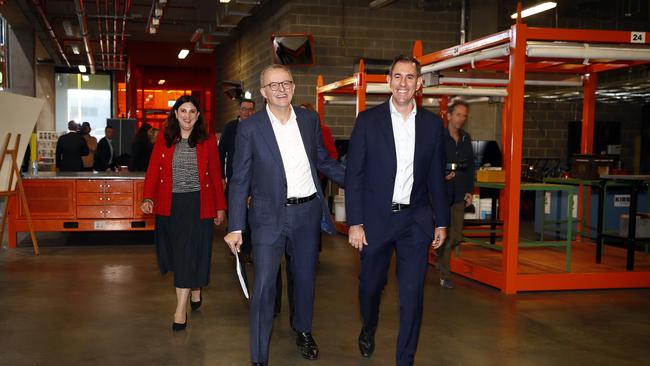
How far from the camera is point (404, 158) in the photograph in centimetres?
352

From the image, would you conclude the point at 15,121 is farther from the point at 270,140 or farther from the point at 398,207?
the point at 398,207

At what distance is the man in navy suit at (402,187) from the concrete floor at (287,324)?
660 mm

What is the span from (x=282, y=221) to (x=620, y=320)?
9.57ft

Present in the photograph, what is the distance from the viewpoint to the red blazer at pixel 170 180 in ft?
14.5

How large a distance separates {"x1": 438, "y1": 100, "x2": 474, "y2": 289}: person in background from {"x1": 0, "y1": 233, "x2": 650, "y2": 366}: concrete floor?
28 centimetres

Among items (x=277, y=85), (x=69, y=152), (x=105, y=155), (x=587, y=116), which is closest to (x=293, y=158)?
(x=277, y=85)

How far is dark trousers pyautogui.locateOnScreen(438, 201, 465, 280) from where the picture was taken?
6.09 m

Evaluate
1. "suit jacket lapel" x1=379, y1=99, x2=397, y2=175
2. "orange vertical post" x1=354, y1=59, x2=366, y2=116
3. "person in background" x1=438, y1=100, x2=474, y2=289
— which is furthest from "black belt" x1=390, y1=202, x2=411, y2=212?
"orange vertical post" x1=354, y1=59, x2=366, y2=116

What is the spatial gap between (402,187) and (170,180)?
1647 mm

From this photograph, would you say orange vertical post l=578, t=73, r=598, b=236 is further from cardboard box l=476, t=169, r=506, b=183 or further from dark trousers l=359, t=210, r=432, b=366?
dark trousers l=359, t=210, r=432, b=366

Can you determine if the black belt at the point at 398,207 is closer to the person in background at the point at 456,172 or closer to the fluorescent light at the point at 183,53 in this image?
the person in background at the point at 456,172

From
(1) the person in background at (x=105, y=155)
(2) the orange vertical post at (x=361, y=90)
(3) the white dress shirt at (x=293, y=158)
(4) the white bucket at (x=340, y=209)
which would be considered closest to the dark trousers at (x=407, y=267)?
(3) the white dress shirt at (x=293, y=158)

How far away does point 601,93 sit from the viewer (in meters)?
12.7

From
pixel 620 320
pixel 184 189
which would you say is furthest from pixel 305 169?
pixel 620 320
